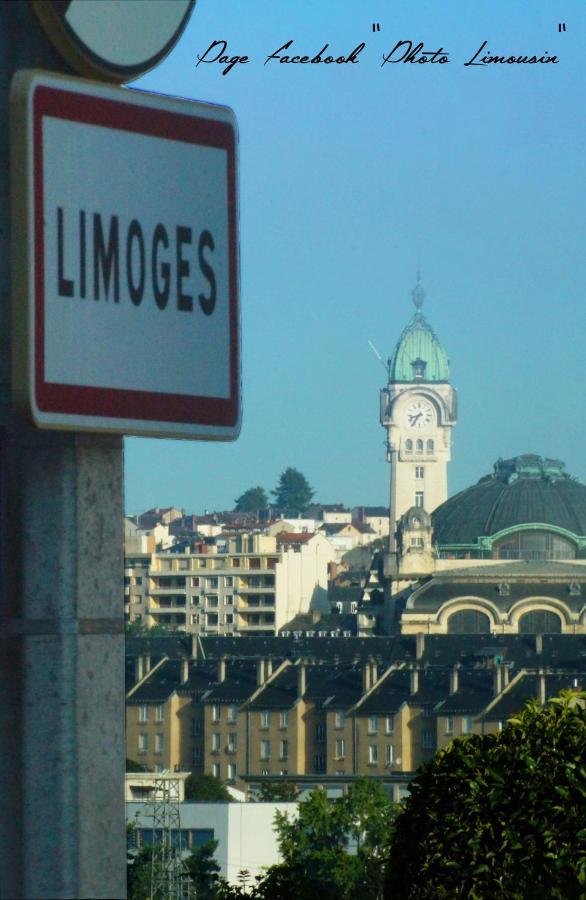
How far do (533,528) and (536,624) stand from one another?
2009 cm

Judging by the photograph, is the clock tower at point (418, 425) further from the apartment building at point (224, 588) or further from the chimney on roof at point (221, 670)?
the chimney on roof at point (221, 670)

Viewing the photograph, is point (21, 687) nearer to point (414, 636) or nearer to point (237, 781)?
point (237, 781)

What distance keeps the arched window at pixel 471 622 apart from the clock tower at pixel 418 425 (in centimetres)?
4141

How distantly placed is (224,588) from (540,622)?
1090 inches

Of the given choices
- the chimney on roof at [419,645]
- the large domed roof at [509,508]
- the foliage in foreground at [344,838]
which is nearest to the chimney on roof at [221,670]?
the chimney on roof at [419,645]

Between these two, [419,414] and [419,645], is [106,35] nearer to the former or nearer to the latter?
[419,645]

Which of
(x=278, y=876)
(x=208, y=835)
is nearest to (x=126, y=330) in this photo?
(x=278, y=876)

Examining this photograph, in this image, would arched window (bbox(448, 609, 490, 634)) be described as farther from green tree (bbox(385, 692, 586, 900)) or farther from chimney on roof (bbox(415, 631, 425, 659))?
green tree (bbox(385, 692, 586, 900))

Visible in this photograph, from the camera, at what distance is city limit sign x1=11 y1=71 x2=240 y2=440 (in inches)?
109

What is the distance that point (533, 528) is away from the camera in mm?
150250

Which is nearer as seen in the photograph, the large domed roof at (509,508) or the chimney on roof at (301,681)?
the chimney on roof at (301,681)

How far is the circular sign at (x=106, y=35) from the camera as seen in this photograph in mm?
2932

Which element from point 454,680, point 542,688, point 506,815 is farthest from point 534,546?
point 506,815

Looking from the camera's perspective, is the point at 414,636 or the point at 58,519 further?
the point at 414,636
